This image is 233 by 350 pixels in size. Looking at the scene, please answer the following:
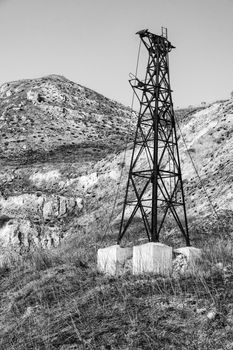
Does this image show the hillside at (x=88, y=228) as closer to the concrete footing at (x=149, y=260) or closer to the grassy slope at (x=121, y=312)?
the grassy slope at (x=121, y=312)

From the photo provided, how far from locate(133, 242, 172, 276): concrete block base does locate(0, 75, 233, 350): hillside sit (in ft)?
3.47

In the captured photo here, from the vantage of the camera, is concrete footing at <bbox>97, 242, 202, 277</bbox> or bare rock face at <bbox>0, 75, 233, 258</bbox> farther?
bare rock face at <bbox>0, 75, 233, 258</bbox>

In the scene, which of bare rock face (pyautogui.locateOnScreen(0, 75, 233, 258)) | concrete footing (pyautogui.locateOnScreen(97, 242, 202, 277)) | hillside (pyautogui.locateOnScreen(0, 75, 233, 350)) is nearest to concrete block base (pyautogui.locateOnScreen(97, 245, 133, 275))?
concrete footing (pyautogui.locateOnScreen(97, 242, 202, 277))

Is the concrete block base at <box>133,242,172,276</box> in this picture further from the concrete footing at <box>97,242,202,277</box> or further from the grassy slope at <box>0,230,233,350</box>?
the grassy slope at <box>0,230,233,350</box>

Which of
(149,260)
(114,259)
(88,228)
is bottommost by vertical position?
(88,228)

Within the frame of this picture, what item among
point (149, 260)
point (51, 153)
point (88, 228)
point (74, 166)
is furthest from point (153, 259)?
point (51, 153)

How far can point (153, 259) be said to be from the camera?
14.7 m

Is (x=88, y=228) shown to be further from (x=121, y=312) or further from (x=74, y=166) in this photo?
(x=121, y=312)

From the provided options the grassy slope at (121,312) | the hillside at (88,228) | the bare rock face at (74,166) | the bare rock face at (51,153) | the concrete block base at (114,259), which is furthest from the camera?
the bare rock face at (51,153)

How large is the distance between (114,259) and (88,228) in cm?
1777

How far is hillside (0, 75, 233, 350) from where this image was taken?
380 inches

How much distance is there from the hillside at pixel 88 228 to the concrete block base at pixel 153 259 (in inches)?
41.7

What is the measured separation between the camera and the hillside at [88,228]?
9.66 m

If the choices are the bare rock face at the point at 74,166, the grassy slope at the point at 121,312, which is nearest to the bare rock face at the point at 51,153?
the bare rock face at the point at 74,166
